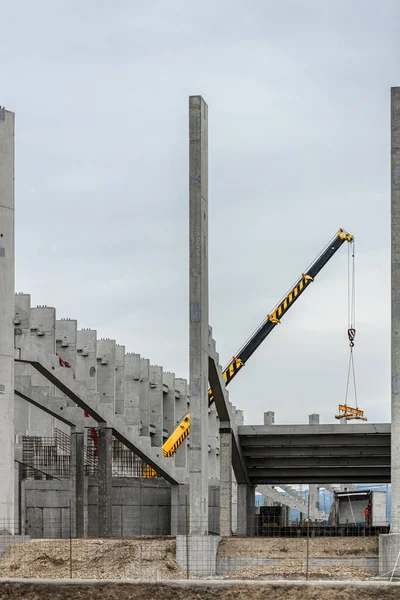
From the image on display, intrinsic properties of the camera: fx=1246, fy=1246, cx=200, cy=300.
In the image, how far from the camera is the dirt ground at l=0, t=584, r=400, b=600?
24.2 metres

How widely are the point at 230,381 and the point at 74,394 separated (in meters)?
23.3

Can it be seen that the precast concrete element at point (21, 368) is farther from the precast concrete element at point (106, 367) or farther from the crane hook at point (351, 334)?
the crane hook at point (351, 334)

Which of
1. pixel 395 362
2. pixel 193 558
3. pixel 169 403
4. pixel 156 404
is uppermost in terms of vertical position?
pixel 395 362

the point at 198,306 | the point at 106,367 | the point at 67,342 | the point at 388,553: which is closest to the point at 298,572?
the point at 388,553

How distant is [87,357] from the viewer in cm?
5862

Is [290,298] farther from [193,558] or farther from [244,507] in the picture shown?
[193,558]

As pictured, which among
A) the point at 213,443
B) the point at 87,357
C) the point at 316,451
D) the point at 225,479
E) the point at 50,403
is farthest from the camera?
the point at 213,443

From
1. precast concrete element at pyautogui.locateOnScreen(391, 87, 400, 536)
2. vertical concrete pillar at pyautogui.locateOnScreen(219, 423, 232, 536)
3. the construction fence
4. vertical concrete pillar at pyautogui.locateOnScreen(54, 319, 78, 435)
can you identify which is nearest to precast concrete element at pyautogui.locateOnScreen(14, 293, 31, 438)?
vertical concrete pillar at pyautogui.locateOnScreen(54, 319, 78, 435)

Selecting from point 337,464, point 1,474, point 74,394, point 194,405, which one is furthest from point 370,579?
point 337,464

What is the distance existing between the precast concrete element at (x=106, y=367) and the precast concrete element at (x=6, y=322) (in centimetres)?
2506

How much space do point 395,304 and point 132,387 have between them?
3270 cm

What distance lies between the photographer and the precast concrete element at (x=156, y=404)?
65.9 metres

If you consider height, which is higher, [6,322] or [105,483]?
[6,322]

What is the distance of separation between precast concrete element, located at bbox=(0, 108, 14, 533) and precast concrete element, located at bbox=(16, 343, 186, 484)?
222 cm
